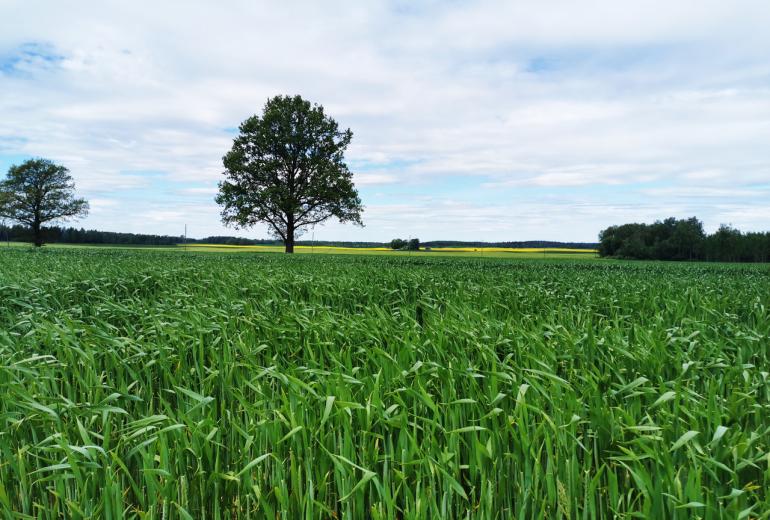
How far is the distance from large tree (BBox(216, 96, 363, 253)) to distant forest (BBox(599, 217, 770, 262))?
61.3 metres

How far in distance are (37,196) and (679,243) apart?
113124 mm

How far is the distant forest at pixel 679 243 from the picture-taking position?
3474 inches

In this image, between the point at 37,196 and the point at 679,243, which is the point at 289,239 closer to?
the point at 37,196

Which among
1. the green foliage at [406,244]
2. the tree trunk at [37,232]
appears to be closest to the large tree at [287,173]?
the green foliage at [406,244]

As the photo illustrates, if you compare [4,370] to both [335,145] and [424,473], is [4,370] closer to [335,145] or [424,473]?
[424,473]

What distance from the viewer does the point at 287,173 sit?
177 ft

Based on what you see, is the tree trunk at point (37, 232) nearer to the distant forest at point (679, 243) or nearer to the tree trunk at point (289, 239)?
the tree trunk at point (289, 239)

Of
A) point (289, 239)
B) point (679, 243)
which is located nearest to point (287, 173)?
point (289, 239)

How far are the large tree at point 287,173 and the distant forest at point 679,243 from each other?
61.3 metres

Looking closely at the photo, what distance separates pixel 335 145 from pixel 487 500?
54855 mm

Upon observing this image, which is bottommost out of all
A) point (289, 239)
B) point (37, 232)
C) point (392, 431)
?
point (392, 431)

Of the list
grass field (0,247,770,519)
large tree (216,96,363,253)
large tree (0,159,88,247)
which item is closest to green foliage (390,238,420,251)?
large tree (216,96,363,253)

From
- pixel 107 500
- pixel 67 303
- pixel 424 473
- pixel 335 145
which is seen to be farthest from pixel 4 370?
pixel 335 145

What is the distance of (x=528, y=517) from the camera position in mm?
2562
